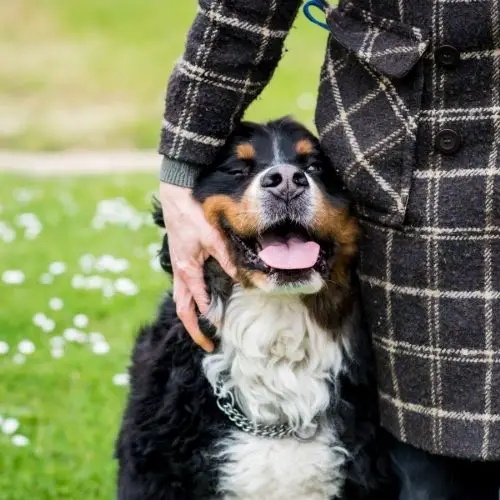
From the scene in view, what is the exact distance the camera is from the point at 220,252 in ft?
9.46

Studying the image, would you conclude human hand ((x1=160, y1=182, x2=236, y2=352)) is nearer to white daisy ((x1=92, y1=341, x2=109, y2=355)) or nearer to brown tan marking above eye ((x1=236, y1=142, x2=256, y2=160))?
brown tan marking above eye ((x1=236, y1=142, x2=256, y2=160))

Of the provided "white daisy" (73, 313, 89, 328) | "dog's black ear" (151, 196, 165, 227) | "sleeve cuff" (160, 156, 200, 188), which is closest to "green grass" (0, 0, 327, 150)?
"white daisy" (73, 313, 89, 328)

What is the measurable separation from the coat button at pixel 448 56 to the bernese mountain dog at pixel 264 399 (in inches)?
27.1

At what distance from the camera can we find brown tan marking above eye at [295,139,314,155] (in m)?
3.09

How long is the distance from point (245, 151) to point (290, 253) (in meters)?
0.33

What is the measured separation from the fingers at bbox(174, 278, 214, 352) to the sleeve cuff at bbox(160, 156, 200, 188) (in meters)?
0.31

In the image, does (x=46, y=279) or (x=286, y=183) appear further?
(x=46, y=279)

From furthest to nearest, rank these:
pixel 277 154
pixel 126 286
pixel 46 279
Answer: pixel 46 279, pixel 126 286, pixel 277 154

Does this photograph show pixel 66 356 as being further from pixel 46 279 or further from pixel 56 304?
pixel 46 279

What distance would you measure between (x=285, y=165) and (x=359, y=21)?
0.51 m

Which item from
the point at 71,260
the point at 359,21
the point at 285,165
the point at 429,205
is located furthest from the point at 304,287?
the point at 71,260

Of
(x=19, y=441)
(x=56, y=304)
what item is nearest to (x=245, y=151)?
(x=19, y=441)

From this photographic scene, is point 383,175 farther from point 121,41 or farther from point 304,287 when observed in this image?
point 121,41

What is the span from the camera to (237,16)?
260 cm
